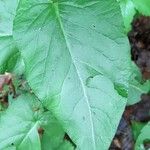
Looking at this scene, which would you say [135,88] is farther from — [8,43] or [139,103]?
[8,43]

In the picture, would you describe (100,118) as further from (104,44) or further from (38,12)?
(38,12)

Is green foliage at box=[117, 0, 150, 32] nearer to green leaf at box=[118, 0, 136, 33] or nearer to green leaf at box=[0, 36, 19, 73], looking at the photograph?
green leaf at box=[118, 0, 136, 33]

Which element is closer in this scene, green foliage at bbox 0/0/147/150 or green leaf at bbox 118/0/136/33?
green foliage at bbox 0/0/147/150

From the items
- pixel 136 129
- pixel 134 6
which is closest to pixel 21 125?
pixel 134 6

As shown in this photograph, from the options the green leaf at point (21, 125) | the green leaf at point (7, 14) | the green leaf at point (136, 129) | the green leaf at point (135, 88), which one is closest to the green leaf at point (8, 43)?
the green leaf at point (7, 14)

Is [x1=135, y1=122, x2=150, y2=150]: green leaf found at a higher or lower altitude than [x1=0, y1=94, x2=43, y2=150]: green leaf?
lower

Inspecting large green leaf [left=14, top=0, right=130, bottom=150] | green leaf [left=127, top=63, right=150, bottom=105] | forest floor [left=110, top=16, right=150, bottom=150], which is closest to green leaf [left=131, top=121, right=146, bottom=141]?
forest floor [left=110, top=16, right=150, bottom=150]

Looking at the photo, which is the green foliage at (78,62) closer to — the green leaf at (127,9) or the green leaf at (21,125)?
the green leaf at (21,125)

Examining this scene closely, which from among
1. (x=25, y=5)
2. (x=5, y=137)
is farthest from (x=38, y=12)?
(x=5, y=137)
